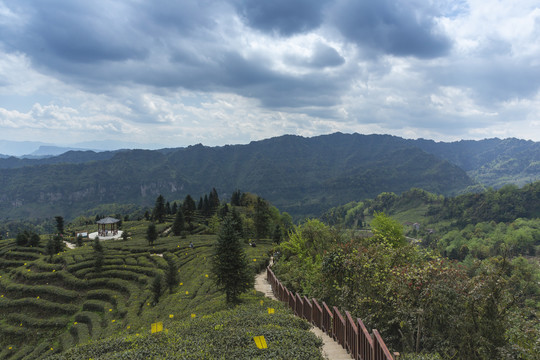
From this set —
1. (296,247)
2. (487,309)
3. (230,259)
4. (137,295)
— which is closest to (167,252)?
(137,295)

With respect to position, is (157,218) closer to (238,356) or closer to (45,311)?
(45,311)

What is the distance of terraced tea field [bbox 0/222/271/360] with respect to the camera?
94.2 feet

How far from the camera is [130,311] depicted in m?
31.4

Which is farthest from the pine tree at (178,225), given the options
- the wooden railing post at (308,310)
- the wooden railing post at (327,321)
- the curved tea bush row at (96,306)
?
the wooden railing post at (327,321)

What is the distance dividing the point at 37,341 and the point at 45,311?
4491 millimetres

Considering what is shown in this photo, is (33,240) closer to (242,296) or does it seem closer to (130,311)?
(130,311)

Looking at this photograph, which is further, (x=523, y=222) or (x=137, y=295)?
(x=523, y=222)

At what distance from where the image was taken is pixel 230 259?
24.0 m

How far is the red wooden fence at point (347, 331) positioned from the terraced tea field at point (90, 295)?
806 cm

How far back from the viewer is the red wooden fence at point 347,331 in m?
8.90

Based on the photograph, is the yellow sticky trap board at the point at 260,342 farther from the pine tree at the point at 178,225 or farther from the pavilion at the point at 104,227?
the pavilion at the point at 104,227

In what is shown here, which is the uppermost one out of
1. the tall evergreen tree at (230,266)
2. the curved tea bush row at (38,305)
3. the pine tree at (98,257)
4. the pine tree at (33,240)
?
the tall evergreen tree at (230,266)

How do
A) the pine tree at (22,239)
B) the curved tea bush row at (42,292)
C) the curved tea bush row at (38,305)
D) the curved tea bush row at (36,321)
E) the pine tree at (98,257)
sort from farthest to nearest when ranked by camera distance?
the pine tree at (22,239) < the pine tree at (98,257) < the curved tea bush row at (42,292) < the curved tea bush row at (38,305) < the curved tea bush row at (36,321)

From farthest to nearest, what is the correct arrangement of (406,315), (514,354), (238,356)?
(406,315), (238,356), (514,354)
